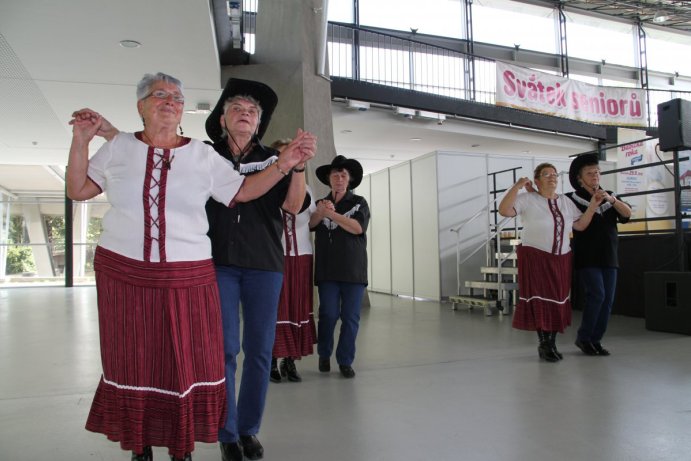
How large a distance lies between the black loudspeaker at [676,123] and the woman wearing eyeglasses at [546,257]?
2.30 m

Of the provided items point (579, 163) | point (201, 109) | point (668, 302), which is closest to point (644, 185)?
point (668, 302)

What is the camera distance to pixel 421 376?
378 cm

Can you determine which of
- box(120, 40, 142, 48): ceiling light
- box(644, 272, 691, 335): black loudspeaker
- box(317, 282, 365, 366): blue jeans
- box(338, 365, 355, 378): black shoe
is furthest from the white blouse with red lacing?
box(644, 272, 691, 335): black loudspeaker

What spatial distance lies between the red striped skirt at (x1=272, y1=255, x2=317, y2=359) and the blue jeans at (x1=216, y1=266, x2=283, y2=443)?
4.15ft

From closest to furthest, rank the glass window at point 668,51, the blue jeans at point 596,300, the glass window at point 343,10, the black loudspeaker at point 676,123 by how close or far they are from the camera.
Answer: the blue jeans at point 596,300 → the black loudspeaker at point 676,123 → the glass window at point 343,10 → the glass window at point 668,51

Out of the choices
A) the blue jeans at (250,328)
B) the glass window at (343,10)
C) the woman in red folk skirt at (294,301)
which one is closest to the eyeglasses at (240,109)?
the blue jeans at (250,328)

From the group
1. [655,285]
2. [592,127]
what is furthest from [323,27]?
[592,127]

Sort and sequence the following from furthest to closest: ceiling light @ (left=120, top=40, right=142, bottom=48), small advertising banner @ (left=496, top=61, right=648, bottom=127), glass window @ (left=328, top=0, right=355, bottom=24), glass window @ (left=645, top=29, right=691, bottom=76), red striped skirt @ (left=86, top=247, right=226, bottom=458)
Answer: glass window @ (left=645, top=29, right=691, bottom=76), glass window @ (left=328, top=0, right=355, bottom=24), small advertising banner @ (left=496, top=61, right=648, bottom=127), ceiling light @ (left=120, top=40, right=142, bottom=48), red striped skirt @ (left=86, top=247, right=226, bottom=458)

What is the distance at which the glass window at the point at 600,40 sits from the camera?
19.4 m

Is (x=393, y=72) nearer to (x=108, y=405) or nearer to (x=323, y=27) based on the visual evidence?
(x=323, y=27)

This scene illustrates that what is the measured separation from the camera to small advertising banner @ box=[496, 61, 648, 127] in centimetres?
1097

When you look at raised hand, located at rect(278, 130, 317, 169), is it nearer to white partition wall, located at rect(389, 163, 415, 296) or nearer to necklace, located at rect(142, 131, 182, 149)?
necklace, located at rect(142, 131, 182, 149)

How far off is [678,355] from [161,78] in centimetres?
450

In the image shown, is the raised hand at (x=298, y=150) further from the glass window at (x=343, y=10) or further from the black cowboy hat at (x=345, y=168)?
the glass window at (x=343, y=10)
